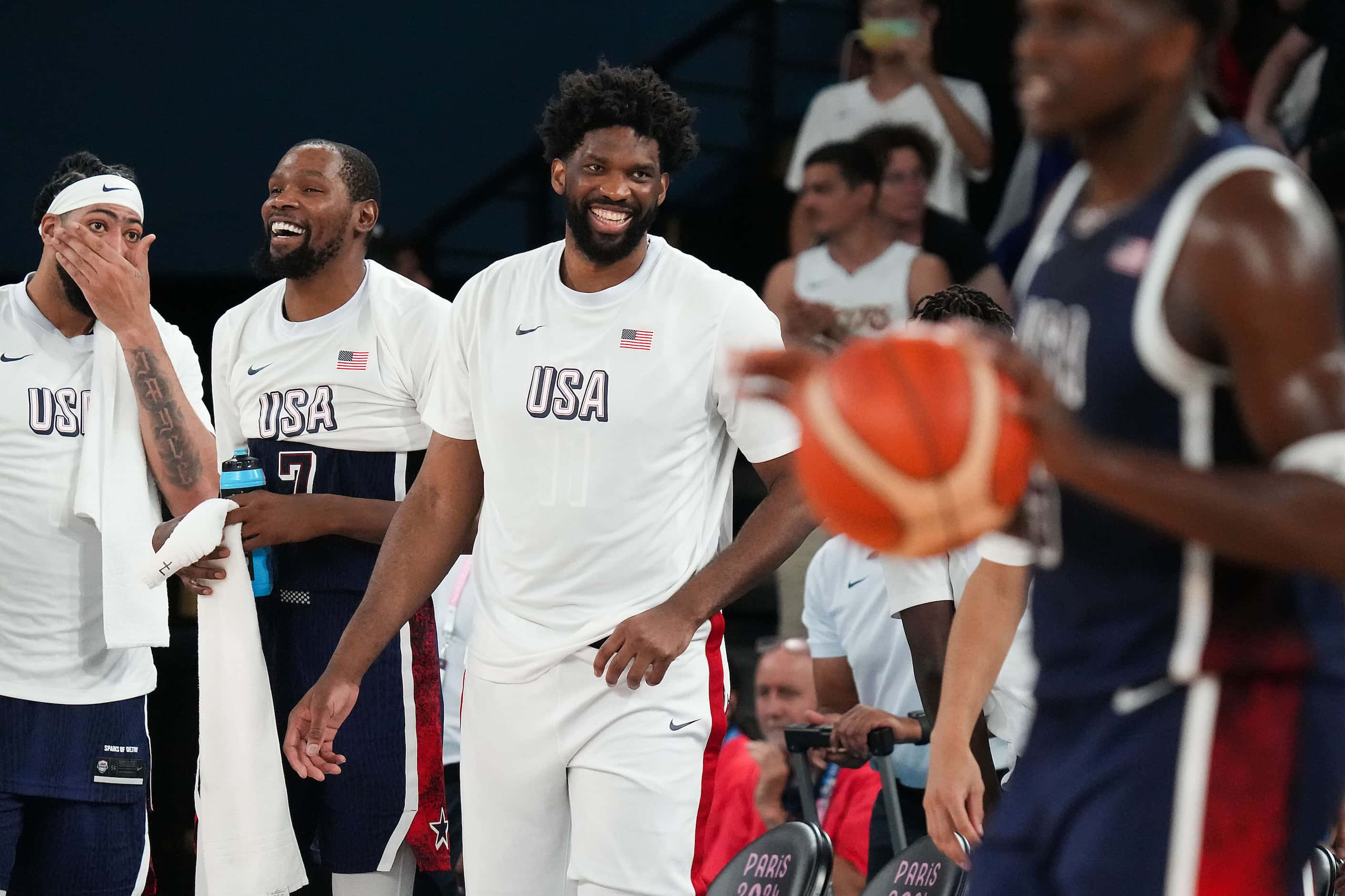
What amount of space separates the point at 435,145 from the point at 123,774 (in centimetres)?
474

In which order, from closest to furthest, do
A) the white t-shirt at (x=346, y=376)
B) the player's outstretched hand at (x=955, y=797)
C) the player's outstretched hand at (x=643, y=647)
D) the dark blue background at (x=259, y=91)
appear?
the player's outstretched hand at (x=955, y=797)
the player's outstretched hand at (x=643, y=647)
the white t-shirt at (x=346, y=376)
the dark blue background at (x=259, y=91)

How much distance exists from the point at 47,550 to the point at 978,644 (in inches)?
102

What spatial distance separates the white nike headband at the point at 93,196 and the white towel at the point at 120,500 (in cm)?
32

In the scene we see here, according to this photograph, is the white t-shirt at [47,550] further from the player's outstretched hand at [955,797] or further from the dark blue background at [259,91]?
the dark blue background at [259,91]

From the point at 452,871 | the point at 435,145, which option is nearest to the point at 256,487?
the point at 452,871

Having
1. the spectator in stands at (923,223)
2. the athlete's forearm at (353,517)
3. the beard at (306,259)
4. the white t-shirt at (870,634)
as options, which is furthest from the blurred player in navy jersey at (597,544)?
the spectator in stands at (923,223)

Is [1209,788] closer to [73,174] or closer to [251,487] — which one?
[251,487]

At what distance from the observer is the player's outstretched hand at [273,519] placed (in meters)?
3.84

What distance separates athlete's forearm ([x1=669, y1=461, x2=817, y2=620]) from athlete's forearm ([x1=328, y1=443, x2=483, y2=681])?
0.58m

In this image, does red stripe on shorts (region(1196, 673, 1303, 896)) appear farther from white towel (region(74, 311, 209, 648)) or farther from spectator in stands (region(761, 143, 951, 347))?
spectator in stands (region(761, 143, 951, 347))

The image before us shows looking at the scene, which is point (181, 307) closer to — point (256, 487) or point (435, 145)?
point (435, 145)

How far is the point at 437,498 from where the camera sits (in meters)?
3.58

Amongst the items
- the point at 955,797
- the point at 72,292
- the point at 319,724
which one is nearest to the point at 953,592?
the point at 955,797

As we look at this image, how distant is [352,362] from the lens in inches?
159
